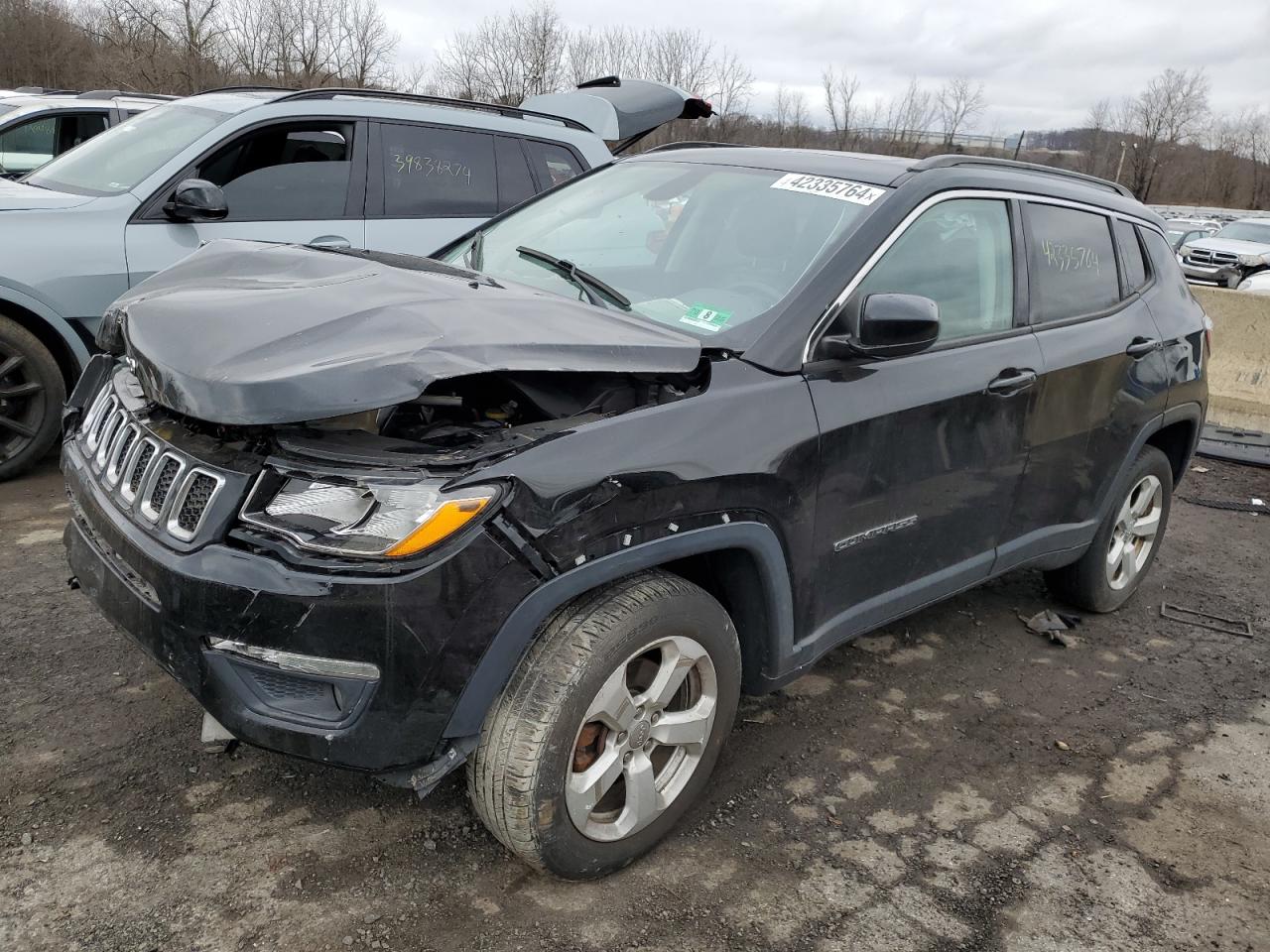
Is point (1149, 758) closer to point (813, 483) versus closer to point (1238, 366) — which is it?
point (813, 483)

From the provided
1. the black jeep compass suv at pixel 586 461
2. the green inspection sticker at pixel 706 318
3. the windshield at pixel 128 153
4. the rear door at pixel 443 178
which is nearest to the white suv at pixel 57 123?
the windshield at pixel 128 153

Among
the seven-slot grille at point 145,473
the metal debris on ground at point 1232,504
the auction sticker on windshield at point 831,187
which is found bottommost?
the metal debris on ground at point 1232,504

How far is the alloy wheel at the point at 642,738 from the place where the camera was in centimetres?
238

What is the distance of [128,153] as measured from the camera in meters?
5.45

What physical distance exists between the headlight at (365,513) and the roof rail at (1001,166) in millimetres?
2002

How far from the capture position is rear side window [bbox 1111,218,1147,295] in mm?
4031

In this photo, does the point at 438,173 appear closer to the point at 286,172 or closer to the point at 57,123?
the point at 286,172

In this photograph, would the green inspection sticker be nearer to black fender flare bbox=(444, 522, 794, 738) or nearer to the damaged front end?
the damaged front end

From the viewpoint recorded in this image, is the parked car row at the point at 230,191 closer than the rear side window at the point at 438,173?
Yes

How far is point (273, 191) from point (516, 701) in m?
4.14

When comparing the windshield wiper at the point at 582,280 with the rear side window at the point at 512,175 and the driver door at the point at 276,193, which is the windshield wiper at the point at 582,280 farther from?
the rear side window at the point at 512,175

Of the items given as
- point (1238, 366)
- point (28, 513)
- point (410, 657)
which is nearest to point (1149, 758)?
point (410, 657)

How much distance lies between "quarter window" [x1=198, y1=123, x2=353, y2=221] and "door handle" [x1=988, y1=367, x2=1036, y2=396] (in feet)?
12.8

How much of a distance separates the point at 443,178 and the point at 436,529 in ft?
14.7
